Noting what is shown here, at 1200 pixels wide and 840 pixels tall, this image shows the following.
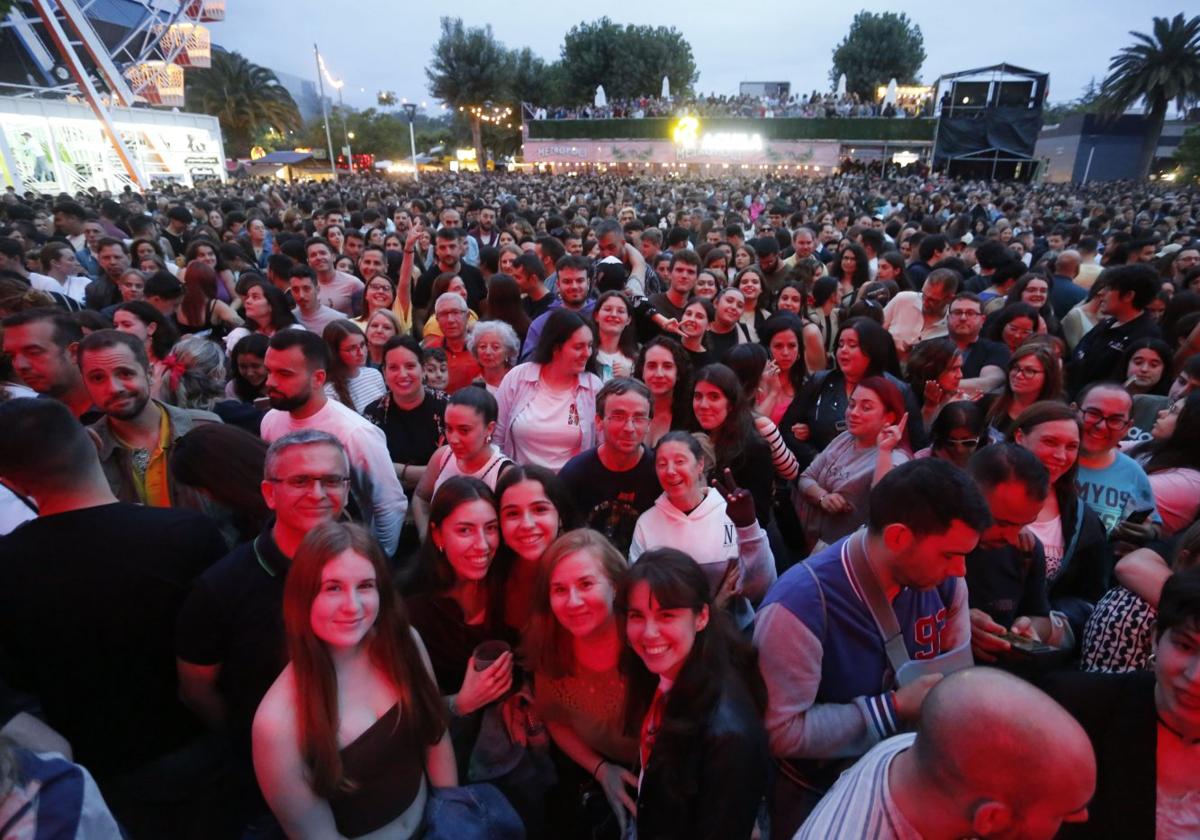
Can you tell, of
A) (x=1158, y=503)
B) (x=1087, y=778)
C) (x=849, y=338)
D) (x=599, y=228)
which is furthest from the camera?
(x=599, y=228)

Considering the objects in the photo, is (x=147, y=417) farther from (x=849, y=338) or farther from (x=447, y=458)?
(x=849, y=338)

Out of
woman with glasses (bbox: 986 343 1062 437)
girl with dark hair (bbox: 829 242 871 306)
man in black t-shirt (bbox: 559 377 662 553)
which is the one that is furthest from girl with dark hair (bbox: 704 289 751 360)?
girl with dark hair (bbox: 829 242 871 306)

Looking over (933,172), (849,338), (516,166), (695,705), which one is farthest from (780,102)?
(695,705)

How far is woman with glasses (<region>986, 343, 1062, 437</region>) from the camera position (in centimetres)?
333

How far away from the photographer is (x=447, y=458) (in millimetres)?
3057

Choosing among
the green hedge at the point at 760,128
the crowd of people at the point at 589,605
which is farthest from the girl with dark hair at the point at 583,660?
the green hedge at the point at 760,128

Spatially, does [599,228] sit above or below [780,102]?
below

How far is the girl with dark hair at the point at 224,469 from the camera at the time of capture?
2375 millimetres

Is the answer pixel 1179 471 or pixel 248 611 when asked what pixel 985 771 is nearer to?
pixel 248 611

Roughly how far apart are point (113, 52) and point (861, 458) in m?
46.8

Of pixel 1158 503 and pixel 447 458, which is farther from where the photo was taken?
pixel 447 458

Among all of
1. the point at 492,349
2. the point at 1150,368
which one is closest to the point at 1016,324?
the point at 1150,368

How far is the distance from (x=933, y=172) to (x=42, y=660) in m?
33.7

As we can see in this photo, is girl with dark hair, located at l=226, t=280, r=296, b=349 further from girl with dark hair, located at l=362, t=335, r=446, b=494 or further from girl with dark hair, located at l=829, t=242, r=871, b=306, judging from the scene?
girl with dark hair, located at l=829, t=242, r=871, b=306
